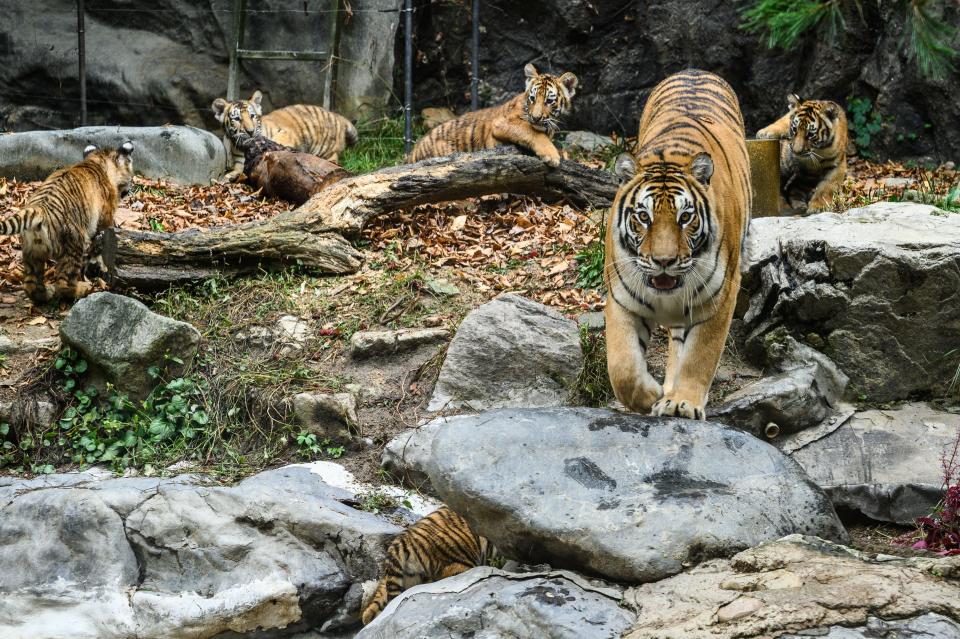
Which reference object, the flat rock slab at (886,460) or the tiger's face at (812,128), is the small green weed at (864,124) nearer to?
the tiger's face at (812,128)

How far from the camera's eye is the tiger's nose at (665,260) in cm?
439

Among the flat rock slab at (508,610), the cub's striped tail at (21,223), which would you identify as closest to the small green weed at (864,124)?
the cub's striped tail at (21,223)

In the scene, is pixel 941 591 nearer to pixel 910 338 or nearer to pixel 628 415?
pixel 628 415

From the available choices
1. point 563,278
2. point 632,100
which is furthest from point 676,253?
point 632,100

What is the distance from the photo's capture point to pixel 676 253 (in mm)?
4406

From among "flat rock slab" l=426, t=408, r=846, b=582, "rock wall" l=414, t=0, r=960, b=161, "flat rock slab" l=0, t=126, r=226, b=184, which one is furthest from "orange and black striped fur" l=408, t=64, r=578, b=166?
"flat rock slab" l=426, t=408, r=846, b=582

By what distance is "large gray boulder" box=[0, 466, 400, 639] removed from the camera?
4574 millimetres

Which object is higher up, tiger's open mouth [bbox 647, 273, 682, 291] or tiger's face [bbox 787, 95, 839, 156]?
tiger's face [bbox 787, 95, 839, 156]

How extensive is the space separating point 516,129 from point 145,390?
13.9 feet

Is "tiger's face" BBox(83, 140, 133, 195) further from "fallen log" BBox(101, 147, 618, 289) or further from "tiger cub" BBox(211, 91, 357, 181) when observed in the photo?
"tiger cub" BBox(211, 91, 357, 181)

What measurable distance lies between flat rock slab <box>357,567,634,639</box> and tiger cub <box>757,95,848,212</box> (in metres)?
5.35

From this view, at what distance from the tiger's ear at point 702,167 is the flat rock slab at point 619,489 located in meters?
1.17

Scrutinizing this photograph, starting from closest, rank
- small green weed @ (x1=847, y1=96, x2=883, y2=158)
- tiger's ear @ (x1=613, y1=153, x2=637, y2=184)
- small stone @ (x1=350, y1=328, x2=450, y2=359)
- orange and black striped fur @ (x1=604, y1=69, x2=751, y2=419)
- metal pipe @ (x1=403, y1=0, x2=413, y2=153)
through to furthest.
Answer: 1. orange and black striped fur @ (x1=604, y1=69, x2=751, y2=419)
2. tiger's ear @ (x1=613, y1=153, x2=637, y2=184)
3. small stone @ (x1=350, y1=328, x2=450, y2=359)
4. metal pipe @ (x1=403, y1=0, x2=413, y2=153)
5. small green weed @ (x1=847, y1=96, x2=883, y2=158)

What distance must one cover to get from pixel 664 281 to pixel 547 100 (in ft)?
16.4
